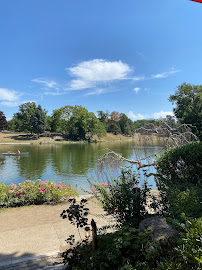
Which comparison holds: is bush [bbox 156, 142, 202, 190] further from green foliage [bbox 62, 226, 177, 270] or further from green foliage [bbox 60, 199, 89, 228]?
green foliage [bbox 60, 199, 89, 228]

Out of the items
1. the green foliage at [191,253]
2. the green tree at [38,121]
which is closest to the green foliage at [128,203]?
the green foliage at [191,253]

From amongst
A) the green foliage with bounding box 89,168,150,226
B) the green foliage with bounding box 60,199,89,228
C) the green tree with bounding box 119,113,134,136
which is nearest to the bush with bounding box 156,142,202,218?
the green foliage with bounding box 89,168,150,226

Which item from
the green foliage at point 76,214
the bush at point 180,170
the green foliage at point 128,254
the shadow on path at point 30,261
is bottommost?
the shadow on path at point 30,261

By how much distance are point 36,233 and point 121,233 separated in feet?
8.06

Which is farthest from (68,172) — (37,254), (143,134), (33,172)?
(37,254)

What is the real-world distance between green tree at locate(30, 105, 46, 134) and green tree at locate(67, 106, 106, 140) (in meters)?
8.43

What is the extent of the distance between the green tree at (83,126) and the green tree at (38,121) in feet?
27.7

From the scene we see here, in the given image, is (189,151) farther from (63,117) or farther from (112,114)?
(112,114)

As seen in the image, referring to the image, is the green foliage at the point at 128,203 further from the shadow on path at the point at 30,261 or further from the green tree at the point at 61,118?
the green tree at the point at 61,118

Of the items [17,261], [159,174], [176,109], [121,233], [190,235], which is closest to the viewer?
[190,235]

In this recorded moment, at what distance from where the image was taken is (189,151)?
11.3 ft

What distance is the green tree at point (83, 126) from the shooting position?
194 ft

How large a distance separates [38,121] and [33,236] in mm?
57307

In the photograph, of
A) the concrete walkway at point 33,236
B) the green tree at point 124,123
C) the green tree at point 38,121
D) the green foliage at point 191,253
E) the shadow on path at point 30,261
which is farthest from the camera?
the green tree at point 124,123
